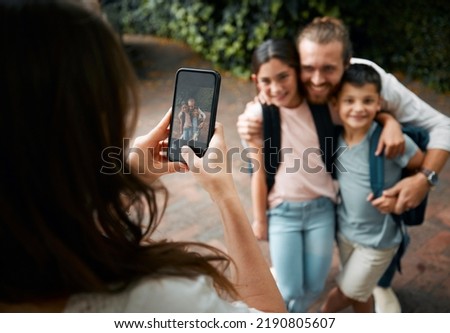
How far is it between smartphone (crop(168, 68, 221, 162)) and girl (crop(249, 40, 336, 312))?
1.11ft

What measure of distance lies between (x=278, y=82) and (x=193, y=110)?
1.20 feet

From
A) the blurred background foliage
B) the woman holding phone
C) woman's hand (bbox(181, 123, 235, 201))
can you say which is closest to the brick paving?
the blurred background foliage

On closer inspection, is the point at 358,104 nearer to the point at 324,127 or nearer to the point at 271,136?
the point at 324,127

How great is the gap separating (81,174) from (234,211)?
32 centimetres

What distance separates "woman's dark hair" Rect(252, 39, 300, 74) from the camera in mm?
1176

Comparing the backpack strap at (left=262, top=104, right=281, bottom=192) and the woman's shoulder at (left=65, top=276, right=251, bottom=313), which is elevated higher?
the backpack strap at (left=262, top=104, right=281, bottom=192)

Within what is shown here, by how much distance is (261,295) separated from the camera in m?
0.75

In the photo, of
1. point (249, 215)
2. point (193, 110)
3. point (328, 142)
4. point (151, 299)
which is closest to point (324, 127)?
point (328, 142)

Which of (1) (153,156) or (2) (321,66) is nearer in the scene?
(1) (153,156)

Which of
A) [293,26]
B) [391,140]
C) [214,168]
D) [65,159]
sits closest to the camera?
[65,159]

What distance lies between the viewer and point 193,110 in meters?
0.90

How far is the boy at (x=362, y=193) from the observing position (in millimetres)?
1157

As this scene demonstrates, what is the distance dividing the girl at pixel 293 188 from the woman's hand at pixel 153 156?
37cm

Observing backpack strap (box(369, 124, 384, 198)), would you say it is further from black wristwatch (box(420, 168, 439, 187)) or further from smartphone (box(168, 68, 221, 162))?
smartphone (box(168, 68, 221, 162))
